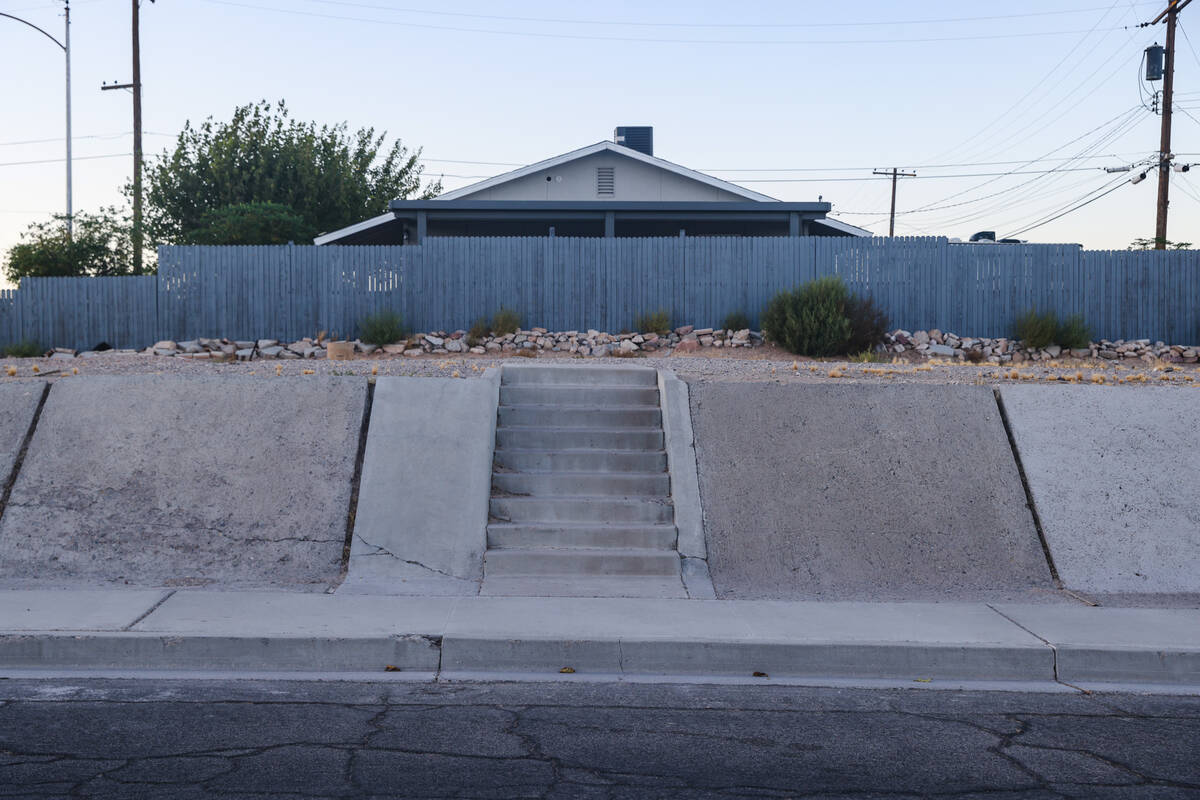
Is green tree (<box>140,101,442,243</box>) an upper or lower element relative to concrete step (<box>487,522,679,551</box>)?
upper

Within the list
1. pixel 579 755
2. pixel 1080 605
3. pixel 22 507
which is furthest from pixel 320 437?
pixel 1080 605

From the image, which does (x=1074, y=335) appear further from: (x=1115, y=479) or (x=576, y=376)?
(x=576, y=376)

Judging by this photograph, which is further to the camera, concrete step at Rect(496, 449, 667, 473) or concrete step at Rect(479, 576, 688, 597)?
concrete step at Rect(496, 449, 667, 473)

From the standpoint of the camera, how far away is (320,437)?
10062 mm

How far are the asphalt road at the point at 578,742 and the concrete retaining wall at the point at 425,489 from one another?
2254 mm

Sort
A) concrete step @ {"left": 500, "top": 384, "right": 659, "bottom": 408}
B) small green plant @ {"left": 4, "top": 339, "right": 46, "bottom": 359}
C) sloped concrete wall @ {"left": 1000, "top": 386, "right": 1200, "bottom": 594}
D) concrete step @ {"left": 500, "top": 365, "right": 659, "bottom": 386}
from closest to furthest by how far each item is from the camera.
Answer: sloped concrete wall @ {"left": 1000, "top": 386, "right": 1200, "bottom": 594} < concrete step @ {"left": 500, "top": 384, "right": 659, "bottom": 408} < concrete step @ {"left": 500, "top": 365, "right": 659, "bottom": 386} < small green plant @ {"left": 4, "top": 339, "right": 46, "bottom": 359}

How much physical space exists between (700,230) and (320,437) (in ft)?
64.3

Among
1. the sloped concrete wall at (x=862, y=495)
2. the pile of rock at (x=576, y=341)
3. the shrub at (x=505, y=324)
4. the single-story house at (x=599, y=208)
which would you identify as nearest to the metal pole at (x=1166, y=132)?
the single-story house at (x=599, y=208)

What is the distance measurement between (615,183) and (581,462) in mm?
20250

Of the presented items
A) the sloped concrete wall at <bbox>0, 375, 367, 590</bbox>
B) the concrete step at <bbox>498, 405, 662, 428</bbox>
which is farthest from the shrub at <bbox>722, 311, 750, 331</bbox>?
the sloped concrete wall at <bbox>0, 375, 367, 590</bbox>

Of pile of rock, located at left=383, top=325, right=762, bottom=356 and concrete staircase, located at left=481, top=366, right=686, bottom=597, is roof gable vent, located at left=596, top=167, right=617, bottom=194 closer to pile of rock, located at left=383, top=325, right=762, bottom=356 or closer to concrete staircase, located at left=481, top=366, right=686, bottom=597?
pile of rock, located at left=383, top=325, right=762, bottom=356

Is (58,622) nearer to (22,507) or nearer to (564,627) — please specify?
(22,507)

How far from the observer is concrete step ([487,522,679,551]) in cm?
907

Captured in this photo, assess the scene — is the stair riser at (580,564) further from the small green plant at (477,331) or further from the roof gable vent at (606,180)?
the roof gable vent at (606,180)
